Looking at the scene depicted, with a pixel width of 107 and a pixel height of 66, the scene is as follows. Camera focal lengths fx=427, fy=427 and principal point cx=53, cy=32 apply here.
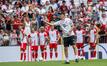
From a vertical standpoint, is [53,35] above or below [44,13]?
below

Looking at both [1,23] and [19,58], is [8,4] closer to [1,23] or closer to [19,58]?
[1,23]

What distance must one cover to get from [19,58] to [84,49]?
3.64 m

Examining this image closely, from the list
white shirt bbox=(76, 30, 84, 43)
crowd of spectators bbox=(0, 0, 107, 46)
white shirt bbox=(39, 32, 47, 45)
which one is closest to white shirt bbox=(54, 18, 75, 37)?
white shirt bbox=(39, 32, 47, 45)

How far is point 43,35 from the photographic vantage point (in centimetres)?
2311

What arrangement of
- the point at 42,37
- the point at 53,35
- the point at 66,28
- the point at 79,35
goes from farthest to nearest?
1. the point at 79,35
2. the point at 53,35
3. the point at 42,37
4. the point at 66,28

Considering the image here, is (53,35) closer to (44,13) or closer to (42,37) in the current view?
(42,37)

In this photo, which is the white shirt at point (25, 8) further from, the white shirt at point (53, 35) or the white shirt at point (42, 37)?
the white shirt at point (42, 37)

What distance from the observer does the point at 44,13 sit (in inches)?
1049

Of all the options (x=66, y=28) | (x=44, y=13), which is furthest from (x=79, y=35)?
(x=66, y=28)

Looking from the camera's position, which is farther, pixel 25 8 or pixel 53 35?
pixel 25 8

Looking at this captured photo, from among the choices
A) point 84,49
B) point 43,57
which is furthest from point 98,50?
point 43,57

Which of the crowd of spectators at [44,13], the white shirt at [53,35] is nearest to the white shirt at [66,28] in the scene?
the white shirt at [53,35]

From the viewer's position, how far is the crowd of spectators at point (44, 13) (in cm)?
2448

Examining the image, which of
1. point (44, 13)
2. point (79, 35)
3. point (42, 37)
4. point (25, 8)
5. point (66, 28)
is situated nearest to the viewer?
point (66, 28)
